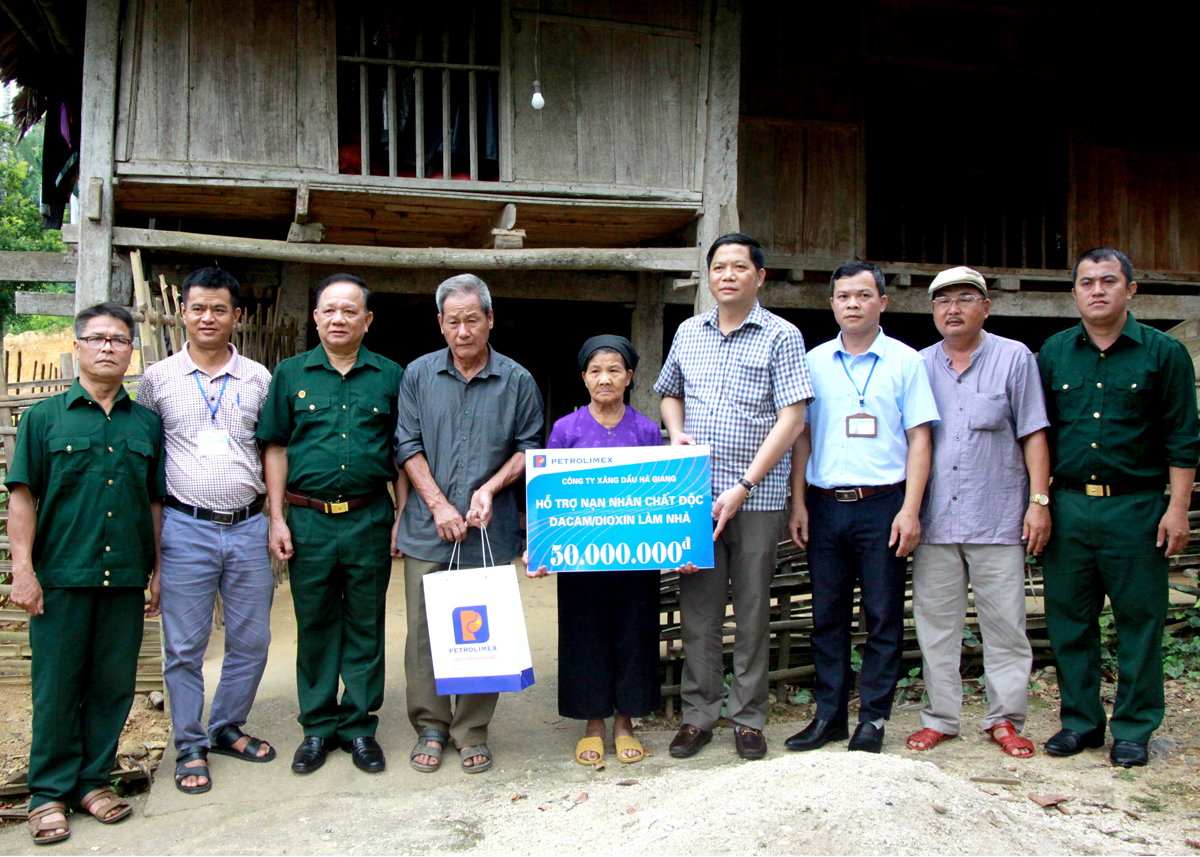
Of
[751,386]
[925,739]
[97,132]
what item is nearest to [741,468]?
[751,386]

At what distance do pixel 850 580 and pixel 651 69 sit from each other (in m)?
4.74

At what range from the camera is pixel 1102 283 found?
12.1 ft

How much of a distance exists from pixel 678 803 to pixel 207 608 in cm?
205

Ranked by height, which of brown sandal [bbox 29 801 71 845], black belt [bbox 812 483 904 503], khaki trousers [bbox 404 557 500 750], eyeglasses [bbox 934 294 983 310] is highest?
eyeglasses [bbox 934 294 983 310]

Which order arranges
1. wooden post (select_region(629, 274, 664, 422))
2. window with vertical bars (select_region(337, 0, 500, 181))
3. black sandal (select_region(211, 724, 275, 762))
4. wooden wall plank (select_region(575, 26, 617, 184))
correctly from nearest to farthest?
black sandal (select_region(211, 724, 275, 762)) < window with vertical bars (select_region(337, 0, 500, 181)) < wooden wall plank (select_region(575, 26, 617, 184)) < wooden post (select_region(629, 274, 664, 422))

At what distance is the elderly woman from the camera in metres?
3.73

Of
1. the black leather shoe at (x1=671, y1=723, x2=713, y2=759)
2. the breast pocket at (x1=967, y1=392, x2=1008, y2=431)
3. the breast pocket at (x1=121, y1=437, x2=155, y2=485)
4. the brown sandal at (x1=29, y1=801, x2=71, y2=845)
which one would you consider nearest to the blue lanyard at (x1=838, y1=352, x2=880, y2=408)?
the breast pocket at (x1=967, y1=392, x2=1008, y2=431)

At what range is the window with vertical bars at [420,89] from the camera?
6.73m

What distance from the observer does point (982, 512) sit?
12.3 ft

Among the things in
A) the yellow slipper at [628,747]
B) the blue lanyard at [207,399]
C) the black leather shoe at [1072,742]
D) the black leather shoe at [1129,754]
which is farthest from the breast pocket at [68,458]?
the black leather shoe at [1129,754]

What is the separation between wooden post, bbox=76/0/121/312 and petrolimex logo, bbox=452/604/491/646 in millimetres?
4381

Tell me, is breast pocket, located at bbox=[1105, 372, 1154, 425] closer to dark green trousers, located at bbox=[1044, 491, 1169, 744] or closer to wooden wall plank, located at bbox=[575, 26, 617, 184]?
dark green trousers, located at bbox=[1044, 491, 1169, 744]

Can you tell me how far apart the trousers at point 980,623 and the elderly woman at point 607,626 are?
1157 millimetres

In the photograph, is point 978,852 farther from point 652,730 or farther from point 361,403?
point 361,403
